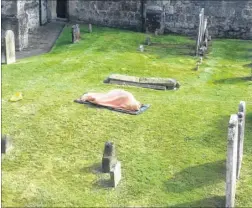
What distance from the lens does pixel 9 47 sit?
60.8ft

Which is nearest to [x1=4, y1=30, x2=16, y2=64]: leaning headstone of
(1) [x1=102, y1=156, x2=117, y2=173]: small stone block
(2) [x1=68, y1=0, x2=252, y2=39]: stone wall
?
(2) [x1=68, y1=0, x2=252, y2=39]: stone wall

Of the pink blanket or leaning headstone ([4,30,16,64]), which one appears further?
leaning headstone ([4,30,16,64])

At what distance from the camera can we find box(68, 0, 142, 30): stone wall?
2450 centimetres

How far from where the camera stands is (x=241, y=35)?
931 inches

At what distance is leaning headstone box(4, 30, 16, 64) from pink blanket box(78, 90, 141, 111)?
197 inches

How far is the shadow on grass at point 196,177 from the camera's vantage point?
1094cm

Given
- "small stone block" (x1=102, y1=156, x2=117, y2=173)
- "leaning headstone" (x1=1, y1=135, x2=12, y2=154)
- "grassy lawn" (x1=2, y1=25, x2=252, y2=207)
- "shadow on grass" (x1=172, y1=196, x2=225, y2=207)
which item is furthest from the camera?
"leaning headstone" (x1=1, y1=135, x2=12, y2=154)

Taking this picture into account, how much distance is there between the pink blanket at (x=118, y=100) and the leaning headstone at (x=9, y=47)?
16.4ft

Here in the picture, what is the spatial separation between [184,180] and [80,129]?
3.44 meters

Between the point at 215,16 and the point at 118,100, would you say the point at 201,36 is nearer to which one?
the point at 215,16

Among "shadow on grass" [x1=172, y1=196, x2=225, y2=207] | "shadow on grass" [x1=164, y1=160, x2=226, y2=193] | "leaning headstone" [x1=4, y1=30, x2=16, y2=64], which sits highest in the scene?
"leaning headstone" [x1=4, y1=30, x2=16, y2=64]

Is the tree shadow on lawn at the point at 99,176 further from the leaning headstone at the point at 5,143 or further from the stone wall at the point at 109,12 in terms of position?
the stone wall at the point at 109,12

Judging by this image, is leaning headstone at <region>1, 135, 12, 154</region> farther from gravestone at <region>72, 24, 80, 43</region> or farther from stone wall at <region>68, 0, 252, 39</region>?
stone wall at <region>68, 0, 252, 39</region>

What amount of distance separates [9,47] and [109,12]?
7.54 metres
